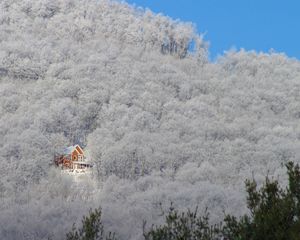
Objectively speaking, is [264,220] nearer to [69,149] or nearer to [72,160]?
[72,160]

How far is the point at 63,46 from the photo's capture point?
283 ft

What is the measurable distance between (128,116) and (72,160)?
12.1 metres

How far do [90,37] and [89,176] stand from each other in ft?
173

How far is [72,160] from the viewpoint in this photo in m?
53.3

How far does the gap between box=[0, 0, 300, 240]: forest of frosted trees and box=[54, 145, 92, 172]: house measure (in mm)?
1070

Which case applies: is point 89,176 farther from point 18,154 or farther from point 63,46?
point 63,46

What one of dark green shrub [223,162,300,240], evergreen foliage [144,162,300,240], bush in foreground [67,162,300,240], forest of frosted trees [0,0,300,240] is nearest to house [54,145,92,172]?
forest of frosted trees [0,0,300,240]

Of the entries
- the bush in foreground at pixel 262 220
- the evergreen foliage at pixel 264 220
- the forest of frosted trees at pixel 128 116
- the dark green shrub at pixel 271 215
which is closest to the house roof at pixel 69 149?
the forest of frosted trees at pixel 128 116

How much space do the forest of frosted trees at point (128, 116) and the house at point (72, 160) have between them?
1.07m

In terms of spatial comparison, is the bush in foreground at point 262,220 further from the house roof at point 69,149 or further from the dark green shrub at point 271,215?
the house roof at point 69,149

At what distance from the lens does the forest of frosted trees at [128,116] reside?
132 feet

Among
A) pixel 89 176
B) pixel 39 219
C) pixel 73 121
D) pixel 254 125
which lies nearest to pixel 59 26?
pixel 73 121

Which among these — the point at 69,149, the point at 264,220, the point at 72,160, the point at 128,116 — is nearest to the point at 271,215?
the point at 264,220

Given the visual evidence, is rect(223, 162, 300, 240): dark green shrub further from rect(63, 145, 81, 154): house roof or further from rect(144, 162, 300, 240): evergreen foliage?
rect(63, 145, 81, 154): house roof
